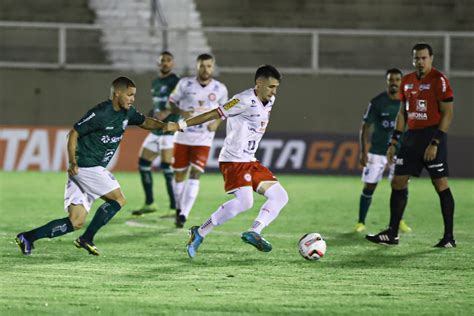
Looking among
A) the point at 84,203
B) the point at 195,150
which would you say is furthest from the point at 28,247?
the point at 195,150

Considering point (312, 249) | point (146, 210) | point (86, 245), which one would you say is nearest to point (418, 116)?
point (312, 249)

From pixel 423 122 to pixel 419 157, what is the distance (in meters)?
0.36

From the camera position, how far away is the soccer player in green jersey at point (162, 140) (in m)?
13.5

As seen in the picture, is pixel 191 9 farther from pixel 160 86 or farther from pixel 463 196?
pixel 160 86

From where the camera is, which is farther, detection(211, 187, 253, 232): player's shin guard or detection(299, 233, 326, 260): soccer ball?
detection(211, 187, 253, 232): player's shin guard

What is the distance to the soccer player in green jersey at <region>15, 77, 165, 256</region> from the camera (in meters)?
9.26

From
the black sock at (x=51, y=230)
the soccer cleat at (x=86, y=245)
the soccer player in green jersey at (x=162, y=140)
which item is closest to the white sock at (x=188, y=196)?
the soccer player in green jersey at (x=162, y=140)

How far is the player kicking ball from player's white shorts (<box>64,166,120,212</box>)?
73cm

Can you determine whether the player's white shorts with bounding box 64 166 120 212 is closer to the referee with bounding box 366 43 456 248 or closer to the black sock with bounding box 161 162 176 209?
the referee with bounding box 366 43 456 248

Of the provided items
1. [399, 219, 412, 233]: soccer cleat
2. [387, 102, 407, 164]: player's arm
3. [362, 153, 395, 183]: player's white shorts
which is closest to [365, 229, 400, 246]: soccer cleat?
[387, 102, 407, 164]: player's arm

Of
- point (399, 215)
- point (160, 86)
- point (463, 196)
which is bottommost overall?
point (463, 196)

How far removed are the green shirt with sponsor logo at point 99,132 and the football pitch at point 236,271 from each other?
0.90 m

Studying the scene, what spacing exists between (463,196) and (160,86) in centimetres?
624

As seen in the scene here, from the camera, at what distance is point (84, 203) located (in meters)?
9.53
